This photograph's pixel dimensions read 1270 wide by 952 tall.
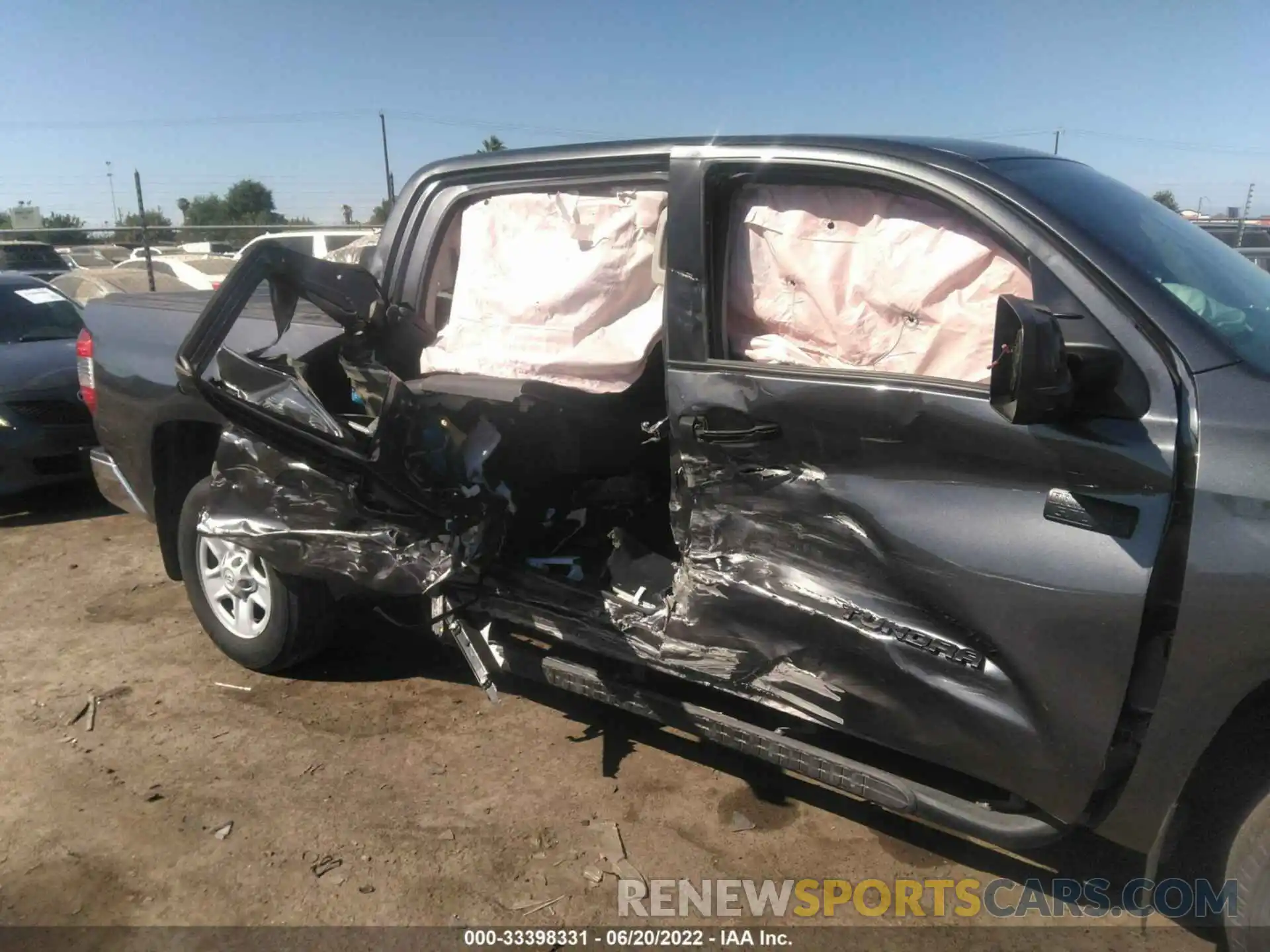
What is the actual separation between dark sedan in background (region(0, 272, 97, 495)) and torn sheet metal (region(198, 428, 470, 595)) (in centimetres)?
341

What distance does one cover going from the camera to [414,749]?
3.67 m

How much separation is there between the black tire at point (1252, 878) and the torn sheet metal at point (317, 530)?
2.41 metres

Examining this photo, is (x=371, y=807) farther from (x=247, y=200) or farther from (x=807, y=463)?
(x=247, y=200)

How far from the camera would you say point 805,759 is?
9.21 feet

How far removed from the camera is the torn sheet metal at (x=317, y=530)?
137 inches

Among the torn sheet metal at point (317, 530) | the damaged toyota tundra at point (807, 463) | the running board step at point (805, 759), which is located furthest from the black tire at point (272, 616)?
the running board step at point (805, 759)

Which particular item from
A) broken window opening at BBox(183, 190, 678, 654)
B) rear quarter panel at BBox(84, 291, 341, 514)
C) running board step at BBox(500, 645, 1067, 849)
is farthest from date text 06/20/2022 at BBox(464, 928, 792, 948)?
rear quarter panel at BBox(84, 291, 341, 514)

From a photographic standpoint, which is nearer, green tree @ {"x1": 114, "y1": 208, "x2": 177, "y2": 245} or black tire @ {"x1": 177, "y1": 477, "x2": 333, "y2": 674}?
black tire @ {"x1": 177, "y1": 477, "x2": 333, "y2": 674}

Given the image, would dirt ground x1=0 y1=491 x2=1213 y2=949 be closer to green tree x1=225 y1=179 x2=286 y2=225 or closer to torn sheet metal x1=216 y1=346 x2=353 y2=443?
torn sheet metal x1=216 y1=346 x2=353 y2=443

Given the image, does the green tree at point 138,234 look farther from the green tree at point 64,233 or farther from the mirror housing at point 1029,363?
the mirror housing at point 1029,363

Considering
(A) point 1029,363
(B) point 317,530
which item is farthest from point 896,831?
(B) point 317,530

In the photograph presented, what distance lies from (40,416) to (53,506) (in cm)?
74

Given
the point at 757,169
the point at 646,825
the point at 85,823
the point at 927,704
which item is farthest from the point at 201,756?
the point at 757,169

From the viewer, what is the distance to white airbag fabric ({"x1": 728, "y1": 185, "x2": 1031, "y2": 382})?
103 inches
